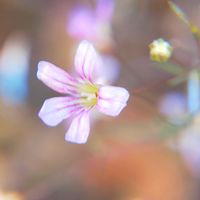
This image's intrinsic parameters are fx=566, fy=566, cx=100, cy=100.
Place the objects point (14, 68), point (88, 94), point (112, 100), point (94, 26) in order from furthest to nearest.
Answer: point (14, 68) → point (94, 26) → point (88, 94) → point (112, 100)

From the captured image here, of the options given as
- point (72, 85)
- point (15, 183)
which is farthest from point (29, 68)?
point (72, 85)

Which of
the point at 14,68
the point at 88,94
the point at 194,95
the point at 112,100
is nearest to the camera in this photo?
the point at 112,100

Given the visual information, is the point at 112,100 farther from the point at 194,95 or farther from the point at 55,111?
the point at 194,95

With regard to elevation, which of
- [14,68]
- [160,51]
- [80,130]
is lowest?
[80,130]

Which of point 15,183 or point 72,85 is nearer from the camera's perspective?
point 72,85

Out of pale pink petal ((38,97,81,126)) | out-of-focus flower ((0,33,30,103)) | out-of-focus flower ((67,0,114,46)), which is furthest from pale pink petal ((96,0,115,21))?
pale pink petal ((38,97,81,126))

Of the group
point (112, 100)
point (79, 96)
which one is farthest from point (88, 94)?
point (112, 100)

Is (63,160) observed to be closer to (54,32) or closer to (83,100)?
(54,32)
